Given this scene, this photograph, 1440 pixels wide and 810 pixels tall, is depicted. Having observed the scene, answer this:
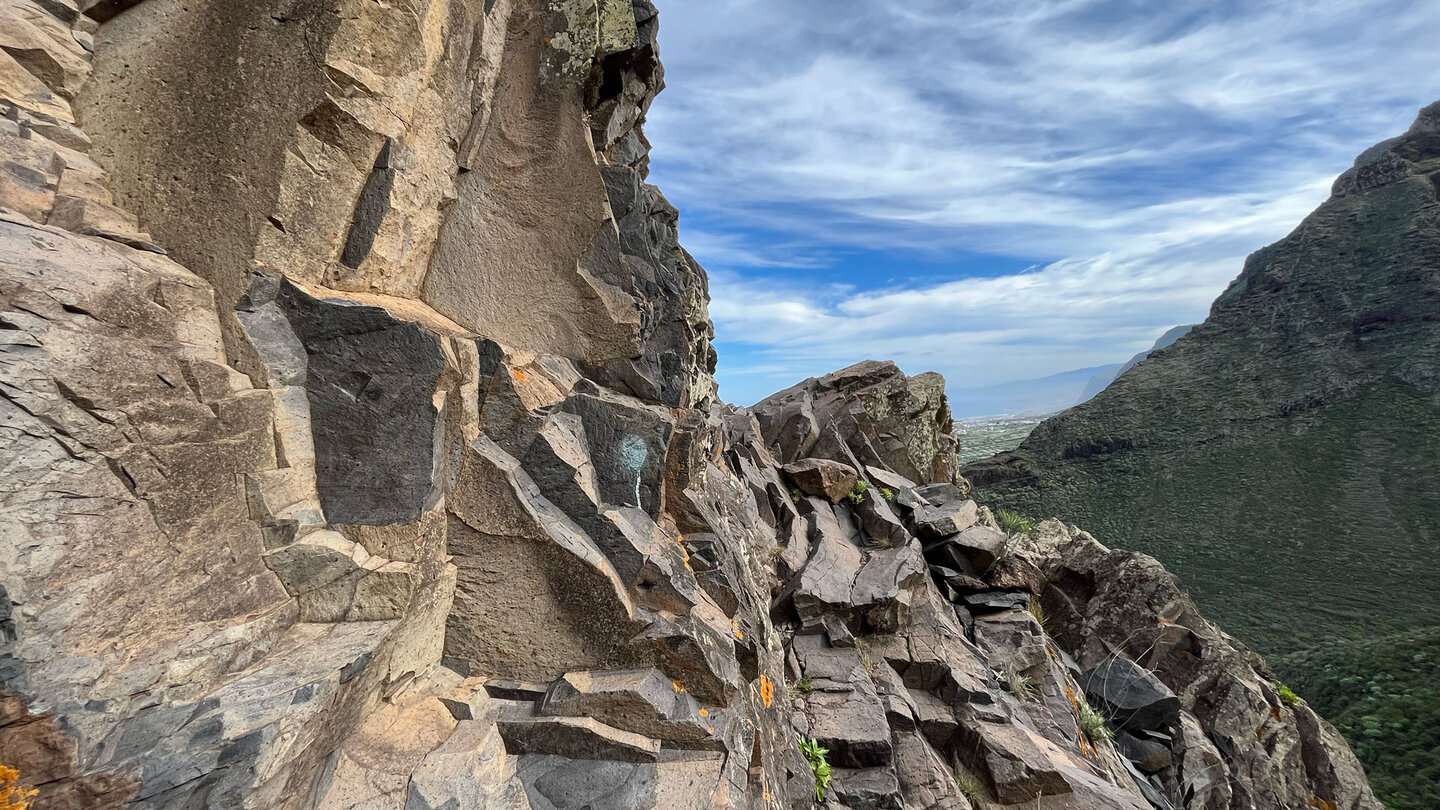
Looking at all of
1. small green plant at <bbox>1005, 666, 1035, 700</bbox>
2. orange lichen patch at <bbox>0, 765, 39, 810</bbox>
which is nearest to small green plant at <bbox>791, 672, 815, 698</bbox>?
small green plant at <bbox>1005, 666, 1035, 700</bbox>

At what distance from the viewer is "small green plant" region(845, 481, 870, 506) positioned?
54.4 ft

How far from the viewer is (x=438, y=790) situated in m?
4.85

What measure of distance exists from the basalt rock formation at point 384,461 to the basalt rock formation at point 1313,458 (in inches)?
1312

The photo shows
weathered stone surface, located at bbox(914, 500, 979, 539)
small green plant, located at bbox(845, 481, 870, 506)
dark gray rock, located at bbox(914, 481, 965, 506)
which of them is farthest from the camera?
dark gray rock, located at bbox(914, 481, 965, 506)

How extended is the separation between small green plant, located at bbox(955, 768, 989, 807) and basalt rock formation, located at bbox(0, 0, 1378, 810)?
0.06m

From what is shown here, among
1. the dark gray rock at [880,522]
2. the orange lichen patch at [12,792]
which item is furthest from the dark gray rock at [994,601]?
the orange lichen patch at [12,792]

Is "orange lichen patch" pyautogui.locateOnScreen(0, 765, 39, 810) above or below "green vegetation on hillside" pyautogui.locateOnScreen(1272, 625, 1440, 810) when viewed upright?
above

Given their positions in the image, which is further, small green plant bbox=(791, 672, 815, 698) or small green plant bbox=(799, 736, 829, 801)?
small green plant bbox=(791, 672, 815, 698)

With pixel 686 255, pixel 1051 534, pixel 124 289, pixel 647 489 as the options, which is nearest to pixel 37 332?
pixel 124 289

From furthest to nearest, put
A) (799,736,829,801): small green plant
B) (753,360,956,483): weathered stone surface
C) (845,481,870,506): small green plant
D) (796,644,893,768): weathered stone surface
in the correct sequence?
(753,360,956,483): weathered stone surface → (845,481,870,506): small green plant → (796,644,893,768): weathered stone surface → (799,736,829,801): small green plant

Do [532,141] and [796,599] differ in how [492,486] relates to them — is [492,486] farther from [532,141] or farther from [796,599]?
[796,599]

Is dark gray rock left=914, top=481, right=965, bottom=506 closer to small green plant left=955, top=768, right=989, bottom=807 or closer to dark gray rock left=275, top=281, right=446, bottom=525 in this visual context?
small green plant left=955, top=768, right=989, bottom=807

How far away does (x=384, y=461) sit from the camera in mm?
5676

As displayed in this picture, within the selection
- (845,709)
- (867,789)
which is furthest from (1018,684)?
(867,789)
